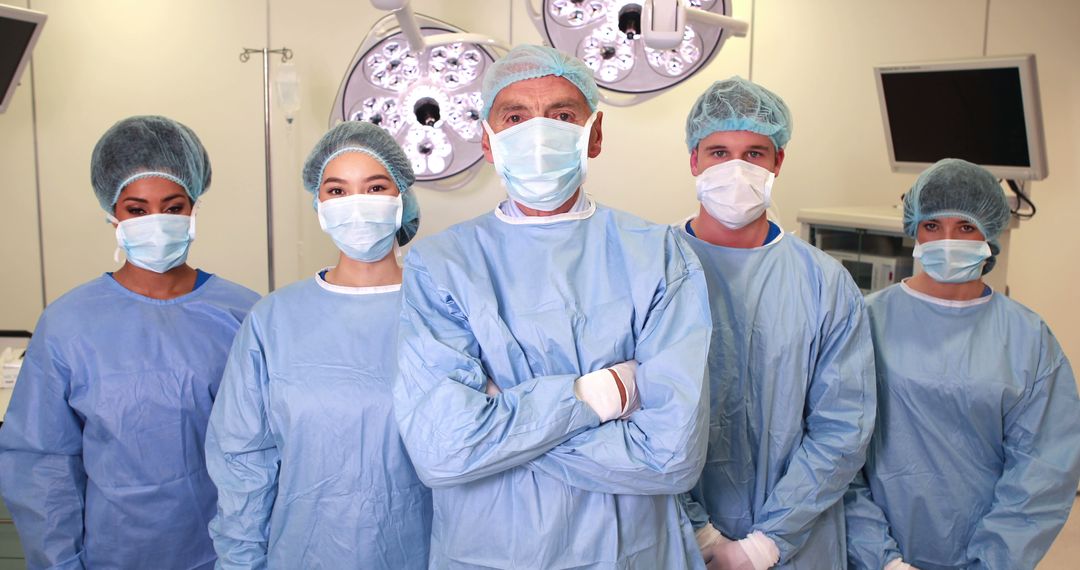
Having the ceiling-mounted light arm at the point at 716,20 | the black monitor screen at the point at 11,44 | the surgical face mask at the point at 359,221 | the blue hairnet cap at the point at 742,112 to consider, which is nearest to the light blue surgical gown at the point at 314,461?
the surgical face mask at the point at 359,221

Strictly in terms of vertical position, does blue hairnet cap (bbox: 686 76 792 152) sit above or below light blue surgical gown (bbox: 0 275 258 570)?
above

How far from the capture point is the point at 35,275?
11.8ft

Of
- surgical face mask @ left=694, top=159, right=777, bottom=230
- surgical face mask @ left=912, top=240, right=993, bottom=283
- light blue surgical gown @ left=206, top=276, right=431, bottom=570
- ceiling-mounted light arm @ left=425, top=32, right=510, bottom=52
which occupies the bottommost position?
light blue surgical gown @ left=206, top=276, right=431, bottom=570

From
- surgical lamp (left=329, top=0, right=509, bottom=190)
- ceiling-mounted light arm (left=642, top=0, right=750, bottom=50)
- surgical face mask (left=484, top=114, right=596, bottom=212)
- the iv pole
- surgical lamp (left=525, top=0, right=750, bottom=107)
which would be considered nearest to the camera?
surgical face mask (left=484, top=114, right=596, bottom=212)

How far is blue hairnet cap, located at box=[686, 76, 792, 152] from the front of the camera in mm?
1675

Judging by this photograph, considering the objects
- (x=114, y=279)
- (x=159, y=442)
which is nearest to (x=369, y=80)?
(x=114, y=279)

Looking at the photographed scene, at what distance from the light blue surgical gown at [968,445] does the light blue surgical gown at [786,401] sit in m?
0.19

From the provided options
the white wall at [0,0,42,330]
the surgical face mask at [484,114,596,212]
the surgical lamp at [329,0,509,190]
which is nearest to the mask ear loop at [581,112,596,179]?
the surgical face mask at [484,114,596,212]

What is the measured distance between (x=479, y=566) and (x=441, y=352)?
328 mm

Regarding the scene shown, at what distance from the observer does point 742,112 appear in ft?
5.49

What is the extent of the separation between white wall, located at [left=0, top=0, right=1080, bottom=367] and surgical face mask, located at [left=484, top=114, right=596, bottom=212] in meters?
2.37

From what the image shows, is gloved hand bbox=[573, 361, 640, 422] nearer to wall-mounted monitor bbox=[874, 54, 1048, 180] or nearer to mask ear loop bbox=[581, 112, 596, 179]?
mask ear loop bbox=[581, 112, 596, 179]

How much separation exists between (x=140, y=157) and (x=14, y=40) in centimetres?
100

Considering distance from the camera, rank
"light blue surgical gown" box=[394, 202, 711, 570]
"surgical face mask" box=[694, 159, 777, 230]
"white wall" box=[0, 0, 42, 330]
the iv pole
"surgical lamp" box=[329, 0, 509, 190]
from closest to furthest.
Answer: "light blue surgical gown" box=[394, 202, 711, 570]
"surgical face mask" box=[694, 159, 777, 230]
"surgical lamp" box=[329, 0, 509, 190]
the iv pole
"white wall" box=[0, 0, 42, 330]
